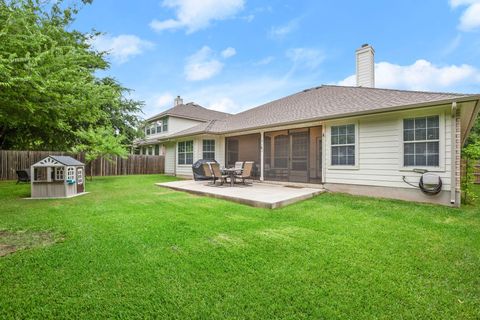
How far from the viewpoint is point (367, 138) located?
694 centimetres

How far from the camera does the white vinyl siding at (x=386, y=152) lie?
5664mm

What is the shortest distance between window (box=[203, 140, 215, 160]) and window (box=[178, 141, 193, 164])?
3.28ft

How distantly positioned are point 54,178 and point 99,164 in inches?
361

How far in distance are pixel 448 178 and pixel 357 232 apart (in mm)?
3740

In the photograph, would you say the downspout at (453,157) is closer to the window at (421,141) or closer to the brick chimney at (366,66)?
the window at (421,141)

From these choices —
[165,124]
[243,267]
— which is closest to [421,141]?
[243,267]

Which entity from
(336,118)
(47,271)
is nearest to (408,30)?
(336,118)

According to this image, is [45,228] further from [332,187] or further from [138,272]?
[332,187]

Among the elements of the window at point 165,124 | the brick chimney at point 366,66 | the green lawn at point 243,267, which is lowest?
the green lawn at point 243,267

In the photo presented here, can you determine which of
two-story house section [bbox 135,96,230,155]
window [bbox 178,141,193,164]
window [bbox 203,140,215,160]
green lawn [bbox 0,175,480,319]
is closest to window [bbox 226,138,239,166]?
window [bbox 203,140,215,160]

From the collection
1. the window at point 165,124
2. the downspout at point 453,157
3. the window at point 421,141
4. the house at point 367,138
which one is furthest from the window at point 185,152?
the downspout at point 453,157

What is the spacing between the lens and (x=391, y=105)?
20.4 feet

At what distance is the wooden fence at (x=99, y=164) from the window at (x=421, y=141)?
14.3 m

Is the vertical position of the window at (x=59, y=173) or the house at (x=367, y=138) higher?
the house at (x=367, y=138)
